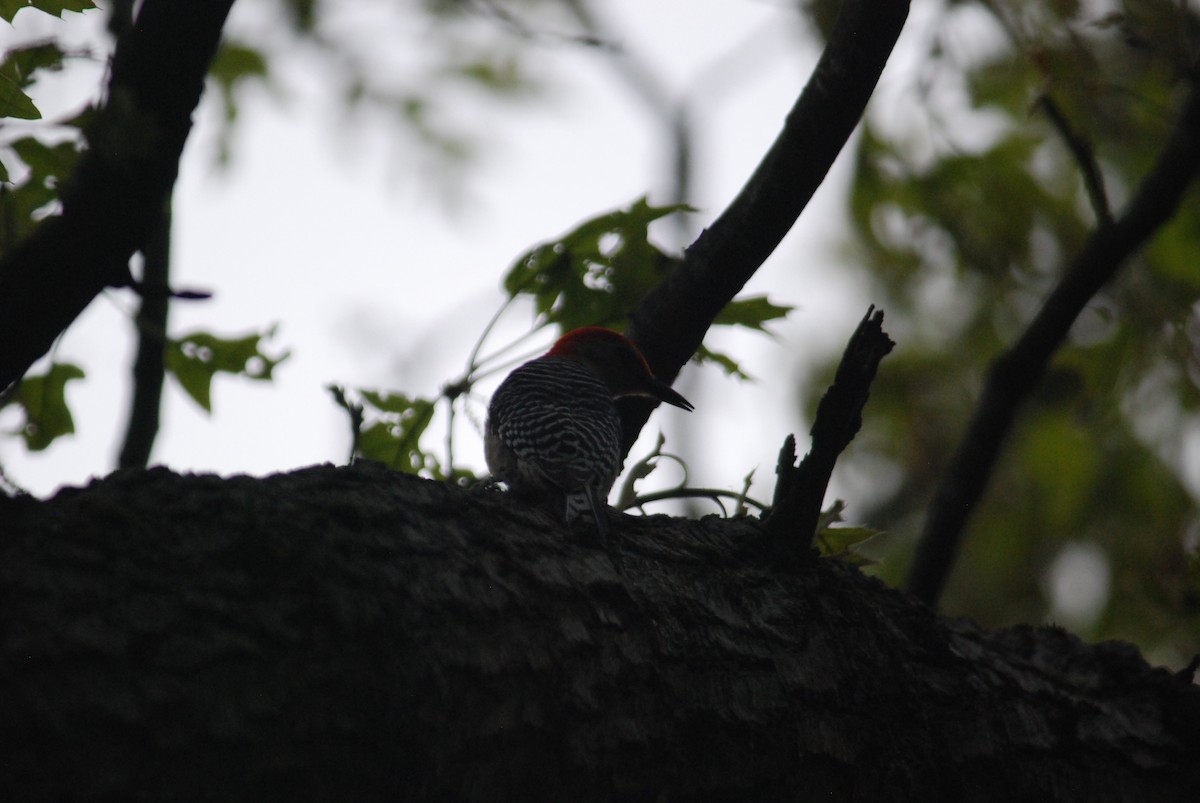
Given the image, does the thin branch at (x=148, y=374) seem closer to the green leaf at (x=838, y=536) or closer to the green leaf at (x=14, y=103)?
the green leaf at (x=14, y=103)

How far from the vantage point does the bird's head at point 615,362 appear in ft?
15.1

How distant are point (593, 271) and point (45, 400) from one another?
6.82 ft

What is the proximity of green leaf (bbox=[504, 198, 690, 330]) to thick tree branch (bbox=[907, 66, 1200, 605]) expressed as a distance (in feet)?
6.11

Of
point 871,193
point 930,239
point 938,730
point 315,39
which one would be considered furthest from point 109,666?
point 315,39

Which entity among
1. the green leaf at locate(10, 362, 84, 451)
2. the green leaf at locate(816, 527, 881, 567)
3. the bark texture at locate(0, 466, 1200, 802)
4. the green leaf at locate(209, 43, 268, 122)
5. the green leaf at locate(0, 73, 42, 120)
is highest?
the green leaf at locate(209, 43, 268, 122)

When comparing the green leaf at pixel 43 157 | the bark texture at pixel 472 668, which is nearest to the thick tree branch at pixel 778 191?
the bark texture at pixel 472 668

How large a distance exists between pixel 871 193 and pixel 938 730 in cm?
413

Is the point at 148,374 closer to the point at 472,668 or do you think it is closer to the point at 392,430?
the point at 392,430

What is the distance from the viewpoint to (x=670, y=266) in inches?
172

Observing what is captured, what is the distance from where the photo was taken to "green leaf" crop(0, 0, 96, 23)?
285 cm

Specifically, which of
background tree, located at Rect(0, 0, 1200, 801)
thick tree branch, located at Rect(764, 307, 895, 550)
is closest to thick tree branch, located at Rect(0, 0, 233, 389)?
background tree, located at Rect(0, 0, 1200, 801)

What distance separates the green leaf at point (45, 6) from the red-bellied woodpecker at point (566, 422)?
76.4 inches

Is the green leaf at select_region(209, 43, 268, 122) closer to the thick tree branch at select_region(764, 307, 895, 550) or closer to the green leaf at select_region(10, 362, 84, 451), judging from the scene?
the green leaf at select_region(10, 362, 84, 451)

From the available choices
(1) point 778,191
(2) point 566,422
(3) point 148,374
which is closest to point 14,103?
(3) point 148,374
